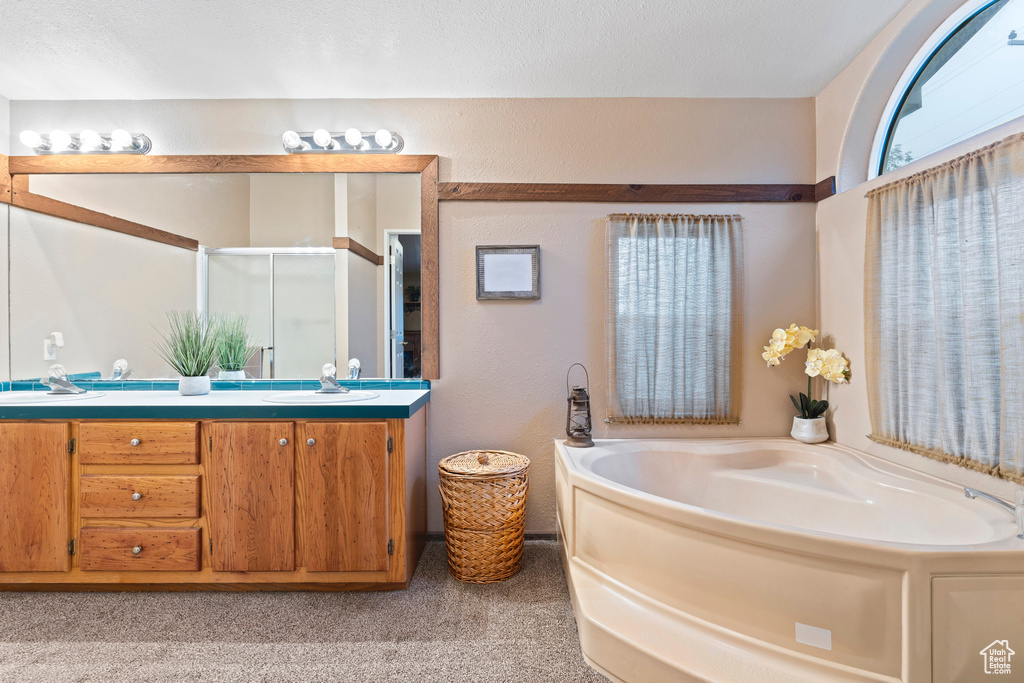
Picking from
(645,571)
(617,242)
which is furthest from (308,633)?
(617,242)

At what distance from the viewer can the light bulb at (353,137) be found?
240 cm

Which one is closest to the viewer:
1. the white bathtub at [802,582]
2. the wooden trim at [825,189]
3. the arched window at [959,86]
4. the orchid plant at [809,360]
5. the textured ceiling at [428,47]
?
the white bathtub at [802,582]

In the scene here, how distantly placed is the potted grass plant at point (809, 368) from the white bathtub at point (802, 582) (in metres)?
0.33

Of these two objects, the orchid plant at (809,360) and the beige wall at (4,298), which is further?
the beige wall at (4,298)

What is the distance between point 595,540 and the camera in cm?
177

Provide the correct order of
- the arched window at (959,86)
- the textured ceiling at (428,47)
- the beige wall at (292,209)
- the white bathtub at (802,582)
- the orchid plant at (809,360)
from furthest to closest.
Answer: the beige wall at (292,209), the orchid plant at (809,360), the textured ceiling at (428,47), the arched window at (959,86), the white bathtub at (802,582)

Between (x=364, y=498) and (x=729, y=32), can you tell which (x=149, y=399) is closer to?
(x=364, y=498)

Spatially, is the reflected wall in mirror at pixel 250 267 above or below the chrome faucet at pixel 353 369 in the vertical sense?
above

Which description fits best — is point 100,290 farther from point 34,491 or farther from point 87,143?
point 34,491

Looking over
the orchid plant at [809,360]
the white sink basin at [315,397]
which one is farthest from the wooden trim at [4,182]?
the orchid plant at [809,360]

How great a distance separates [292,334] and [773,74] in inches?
106

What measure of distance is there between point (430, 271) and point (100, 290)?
171 cm

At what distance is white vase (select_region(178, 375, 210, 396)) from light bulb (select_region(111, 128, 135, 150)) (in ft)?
4.11

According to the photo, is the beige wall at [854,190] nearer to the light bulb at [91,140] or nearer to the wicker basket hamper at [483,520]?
the wicker basket hamper at [483,520]
